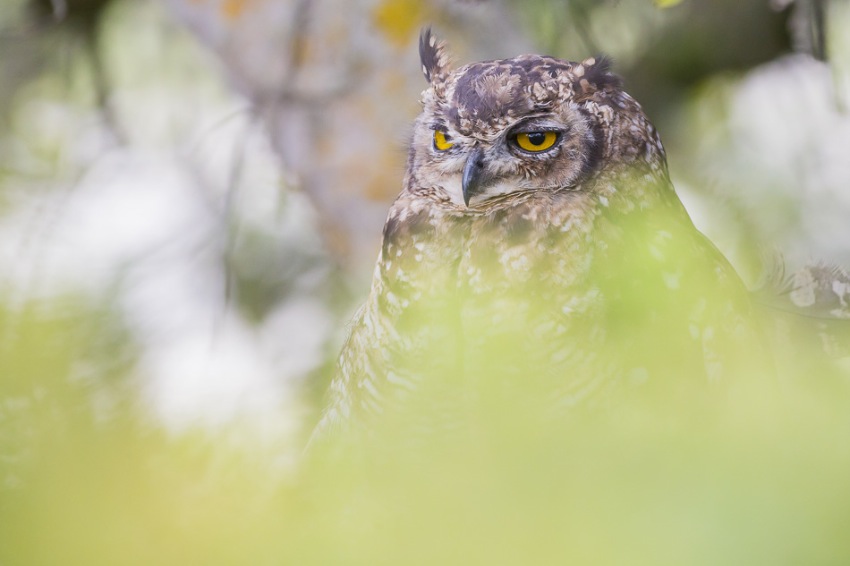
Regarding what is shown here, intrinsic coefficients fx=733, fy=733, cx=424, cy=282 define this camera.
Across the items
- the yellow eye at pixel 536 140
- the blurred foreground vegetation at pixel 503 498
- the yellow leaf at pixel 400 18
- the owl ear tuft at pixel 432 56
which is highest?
the yellow leaf at pixel 400 18

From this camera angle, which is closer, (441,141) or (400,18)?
(441,141)

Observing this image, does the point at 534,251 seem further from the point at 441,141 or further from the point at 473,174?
the point at 441,141

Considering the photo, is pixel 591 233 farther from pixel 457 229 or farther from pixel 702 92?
pixel 702 92

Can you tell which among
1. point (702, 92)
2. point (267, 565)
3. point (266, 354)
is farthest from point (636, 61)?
point (267, 565)

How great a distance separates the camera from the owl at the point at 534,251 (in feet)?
3.70

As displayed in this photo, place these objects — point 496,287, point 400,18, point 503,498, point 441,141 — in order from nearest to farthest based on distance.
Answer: point 503,498 → point 496,287 → point 441,141 → point 400,18

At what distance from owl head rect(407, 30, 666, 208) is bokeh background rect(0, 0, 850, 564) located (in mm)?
284

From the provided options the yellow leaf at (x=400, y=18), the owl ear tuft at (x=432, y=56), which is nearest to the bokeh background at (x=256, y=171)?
the yellow leaf at (x=400, y=18)

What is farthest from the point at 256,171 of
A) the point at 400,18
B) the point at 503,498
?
the point at 503,498

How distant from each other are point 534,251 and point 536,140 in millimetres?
184

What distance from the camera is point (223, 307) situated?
5.44ft

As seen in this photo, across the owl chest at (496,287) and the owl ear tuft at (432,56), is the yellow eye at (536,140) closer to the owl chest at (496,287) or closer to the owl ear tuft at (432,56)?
the owl chest at (496,287)

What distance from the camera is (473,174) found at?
1223mm

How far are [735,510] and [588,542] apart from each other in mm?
82
